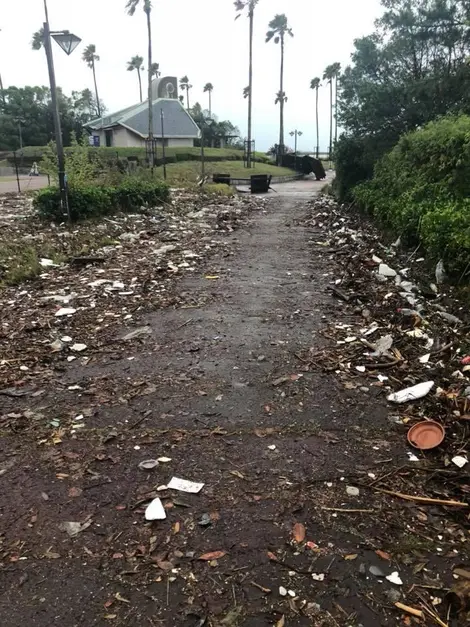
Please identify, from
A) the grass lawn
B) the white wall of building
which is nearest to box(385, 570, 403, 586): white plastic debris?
the grass lawn

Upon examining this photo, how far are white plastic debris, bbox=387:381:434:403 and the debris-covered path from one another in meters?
0.09

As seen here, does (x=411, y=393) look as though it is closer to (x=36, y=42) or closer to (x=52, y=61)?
(x=52, y=61)

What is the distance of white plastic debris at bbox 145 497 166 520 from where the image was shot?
7.09 ft

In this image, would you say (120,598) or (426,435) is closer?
(120,598)

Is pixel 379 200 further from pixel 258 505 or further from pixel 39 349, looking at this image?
pixel 258 505

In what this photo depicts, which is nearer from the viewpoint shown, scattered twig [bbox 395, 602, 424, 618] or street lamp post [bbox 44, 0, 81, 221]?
scattered twig [bbox 395, 602, 424, 618]

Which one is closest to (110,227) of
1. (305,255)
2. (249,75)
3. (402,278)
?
(305,255)

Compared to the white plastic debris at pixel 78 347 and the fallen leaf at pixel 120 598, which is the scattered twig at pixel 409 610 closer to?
the fallen leaf at pixel 120 598

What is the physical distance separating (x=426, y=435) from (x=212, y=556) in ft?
4.76

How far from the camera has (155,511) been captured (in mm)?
2197

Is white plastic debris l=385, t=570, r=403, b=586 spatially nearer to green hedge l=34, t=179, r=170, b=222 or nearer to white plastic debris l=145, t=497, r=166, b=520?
white plastic debris l=145, t=497, r=166, b=520

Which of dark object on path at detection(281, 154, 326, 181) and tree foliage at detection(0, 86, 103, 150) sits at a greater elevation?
tree foliage at detection(0, 86, 103, 150)

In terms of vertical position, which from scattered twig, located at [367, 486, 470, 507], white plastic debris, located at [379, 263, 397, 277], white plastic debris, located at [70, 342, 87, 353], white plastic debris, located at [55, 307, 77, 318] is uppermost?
white plastic debris, located at [379, 263, 397, 277]

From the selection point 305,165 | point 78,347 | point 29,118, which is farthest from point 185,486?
point 29,118
